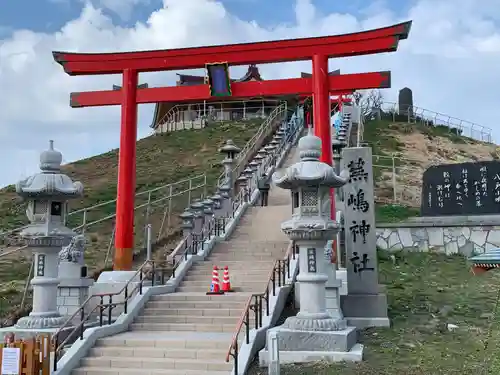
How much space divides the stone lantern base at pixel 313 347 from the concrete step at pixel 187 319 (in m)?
2.05

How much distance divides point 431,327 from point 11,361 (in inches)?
282

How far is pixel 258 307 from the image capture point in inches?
394

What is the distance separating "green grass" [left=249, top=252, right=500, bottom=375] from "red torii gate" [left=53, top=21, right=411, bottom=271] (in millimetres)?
4019

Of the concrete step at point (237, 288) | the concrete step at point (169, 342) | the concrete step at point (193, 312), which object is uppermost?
the concrete step at point (237, 288)

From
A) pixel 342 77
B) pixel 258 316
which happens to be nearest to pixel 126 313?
pixel 258 316

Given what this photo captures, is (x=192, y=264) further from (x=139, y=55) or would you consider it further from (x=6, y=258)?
(x=6, y=258)

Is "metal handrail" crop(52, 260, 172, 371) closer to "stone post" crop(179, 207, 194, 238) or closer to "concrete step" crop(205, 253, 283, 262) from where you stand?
"concrete step" crop(205, 253, 283, 262)

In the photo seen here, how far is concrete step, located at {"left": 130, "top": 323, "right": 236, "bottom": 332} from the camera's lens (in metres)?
10.9

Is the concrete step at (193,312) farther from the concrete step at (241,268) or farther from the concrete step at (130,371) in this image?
the concrete step at (130,371)

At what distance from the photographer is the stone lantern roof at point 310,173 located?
9664 millimetres

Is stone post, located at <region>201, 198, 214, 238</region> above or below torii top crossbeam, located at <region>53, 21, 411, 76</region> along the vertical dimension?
below

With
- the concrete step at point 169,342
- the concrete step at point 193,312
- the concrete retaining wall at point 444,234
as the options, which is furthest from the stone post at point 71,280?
the concrete retaining wall at point 444,234

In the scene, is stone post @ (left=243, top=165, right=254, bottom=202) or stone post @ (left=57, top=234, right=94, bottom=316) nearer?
stone post @ (left=57, top=234, right=94, bottom=316)

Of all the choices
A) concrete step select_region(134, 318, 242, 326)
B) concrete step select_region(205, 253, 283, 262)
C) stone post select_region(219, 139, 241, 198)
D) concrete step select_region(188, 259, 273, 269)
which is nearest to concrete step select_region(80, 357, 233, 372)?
concrete step select_region(134, 318, 242, 326)
